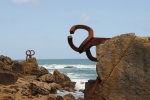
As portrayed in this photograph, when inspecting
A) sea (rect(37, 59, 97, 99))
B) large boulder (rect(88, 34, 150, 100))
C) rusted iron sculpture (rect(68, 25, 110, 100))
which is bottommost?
sea (rect(37, 59, 97, 99))

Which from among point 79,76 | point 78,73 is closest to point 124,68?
point 79,76

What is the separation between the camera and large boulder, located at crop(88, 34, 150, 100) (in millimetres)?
3383

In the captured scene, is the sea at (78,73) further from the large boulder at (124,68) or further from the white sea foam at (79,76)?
the large boulder at (124,68)

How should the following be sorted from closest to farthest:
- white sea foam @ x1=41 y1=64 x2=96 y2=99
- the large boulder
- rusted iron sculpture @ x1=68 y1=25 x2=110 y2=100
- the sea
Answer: the large boulder → rusted iron sculpture @ x1=68 y1=25 x2=110 y2=100 → white sea foam @ x1=41 y1=64 x2=96 y2=99 → the sea

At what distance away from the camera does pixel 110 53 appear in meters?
3.58

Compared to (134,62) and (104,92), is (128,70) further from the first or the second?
(104,92)

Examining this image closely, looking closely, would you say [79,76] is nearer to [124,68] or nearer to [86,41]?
[86,41]

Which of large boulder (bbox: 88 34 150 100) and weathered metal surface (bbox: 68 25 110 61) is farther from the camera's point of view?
weathered metal surface (bbox: 68 25 110 61)

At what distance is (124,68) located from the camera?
136 inches

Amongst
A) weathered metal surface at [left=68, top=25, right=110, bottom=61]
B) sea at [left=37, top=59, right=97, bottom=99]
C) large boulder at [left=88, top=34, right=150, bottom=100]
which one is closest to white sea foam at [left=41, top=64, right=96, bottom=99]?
sea at [left=37, top=59, right=97, bottom=99]

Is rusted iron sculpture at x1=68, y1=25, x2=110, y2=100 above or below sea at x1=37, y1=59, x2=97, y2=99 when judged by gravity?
above

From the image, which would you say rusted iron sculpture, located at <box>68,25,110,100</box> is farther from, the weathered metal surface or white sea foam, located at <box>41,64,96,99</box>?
white sea foam, located at <box>41,64,96,99</box>

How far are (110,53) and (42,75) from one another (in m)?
15.7

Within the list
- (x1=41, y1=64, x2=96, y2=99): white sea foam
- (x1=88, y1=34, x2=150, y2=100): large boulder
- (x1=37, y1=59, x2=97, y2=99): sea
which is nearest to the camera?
(x1=88, y1=34, x2=150, y2=100): large boulder
